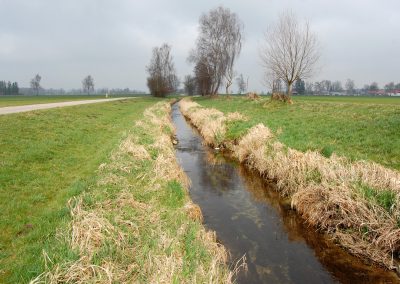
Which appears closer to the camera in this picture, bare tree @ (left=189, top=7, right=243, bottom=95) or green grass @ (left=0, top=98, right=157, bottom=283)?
green grass @ (left=0, top=98, right=157, bottom=283)

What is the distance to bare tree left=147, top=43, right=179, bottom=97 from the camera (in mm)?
70562

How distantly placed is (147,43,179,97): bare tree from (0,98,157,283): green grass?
55343mm

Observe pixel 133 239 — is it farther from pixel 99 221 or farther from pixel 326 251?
pixel 326 251

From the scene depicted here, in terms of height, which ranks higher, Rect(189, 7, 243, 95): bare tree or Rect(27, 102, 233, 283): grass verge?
Rect(189, 7, 243, 95): bare tree

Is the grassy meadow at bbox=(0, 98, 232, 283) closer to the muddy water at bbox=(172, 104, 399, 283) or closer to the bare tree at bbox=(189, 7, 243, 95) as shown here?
the muddy water at bbox=(172, 104, 399, 283)

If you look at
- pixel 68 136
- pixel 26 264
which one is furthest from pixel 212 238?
pixel 68 136

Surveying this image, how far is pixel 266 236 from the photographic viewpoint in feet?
22.2

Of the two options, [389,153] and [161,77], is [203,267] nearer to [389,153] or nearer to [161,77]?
[389,153]

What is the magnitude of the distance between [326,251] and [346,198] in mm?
1217

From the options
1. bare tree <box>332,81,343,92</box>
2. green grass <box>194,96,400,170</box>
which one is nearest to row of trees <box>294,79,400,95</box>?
bare tree <box>332,81,343,92</box>

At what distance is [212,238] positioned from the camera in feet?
20.0

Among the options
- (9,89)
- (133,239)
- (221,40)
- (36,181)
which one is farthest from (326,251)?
(9,89)

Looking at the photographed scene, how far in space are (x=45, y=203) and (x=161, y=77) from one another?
65906mm

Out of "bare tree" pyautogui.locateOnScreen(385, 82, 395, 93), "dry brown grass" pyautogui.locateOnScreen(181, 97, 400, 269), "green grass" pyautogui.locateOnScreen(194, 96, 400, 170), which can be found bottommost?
"dry brown grass" pyautogui.locateOnScreen(181, 97, 400, 269)
